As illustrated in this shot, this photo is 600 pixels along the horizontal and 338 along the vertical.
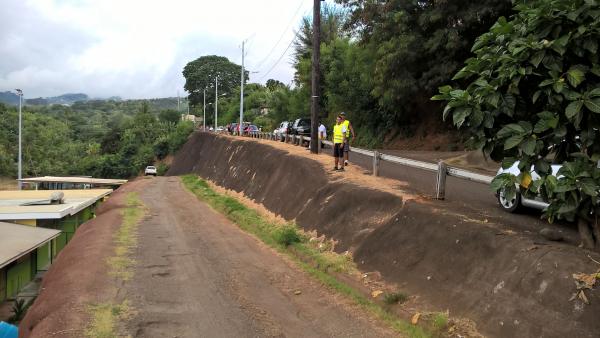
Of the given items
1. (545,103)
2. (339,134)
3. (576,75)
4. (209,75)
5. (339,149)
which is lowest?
(339,149)

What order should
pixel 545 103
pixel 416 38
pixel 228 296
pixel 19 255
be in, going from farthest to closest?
pixel 416 38, pixel 19 255, pixel 228 296, pixel 545 103

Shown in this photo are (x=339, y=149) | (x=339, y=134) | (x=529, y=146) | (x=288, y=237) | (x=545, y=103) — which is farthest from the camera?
(x=339, y=149)

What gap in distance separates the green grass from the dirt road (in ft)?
0.70

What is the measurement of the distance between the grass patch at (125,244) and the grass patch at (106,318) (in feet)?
5.99

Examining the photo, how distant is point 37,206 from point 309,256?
21.6 m

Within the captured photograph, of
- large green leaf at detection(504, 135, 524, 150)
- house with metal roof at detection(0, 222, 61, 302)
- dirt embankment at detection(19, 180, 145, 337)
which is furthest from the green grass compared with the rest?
house with metal roof at detection(0, 222, 61, 302)

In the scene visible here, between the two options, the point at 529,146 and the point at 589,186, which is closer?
the point at 589,186

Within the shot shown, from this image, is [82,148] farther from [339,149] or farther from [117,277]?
[117,277]

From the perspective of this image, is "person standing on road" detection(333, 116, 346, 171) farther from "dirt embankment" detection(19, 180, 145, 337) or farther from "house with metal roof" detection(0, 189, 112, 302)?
"house with metal roof" detection(0, 189, 112, 302)

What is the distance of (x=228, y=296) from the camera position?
8570mm

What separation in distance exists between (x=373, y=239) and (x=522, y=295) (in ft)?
13.2

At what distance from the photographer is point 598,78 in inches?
223

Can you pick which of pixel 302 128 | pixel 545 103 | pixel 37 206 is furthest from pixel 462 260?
pixel 302 128

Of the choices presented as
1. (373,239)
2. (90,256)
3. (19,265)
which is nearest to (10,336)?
(90,256)
